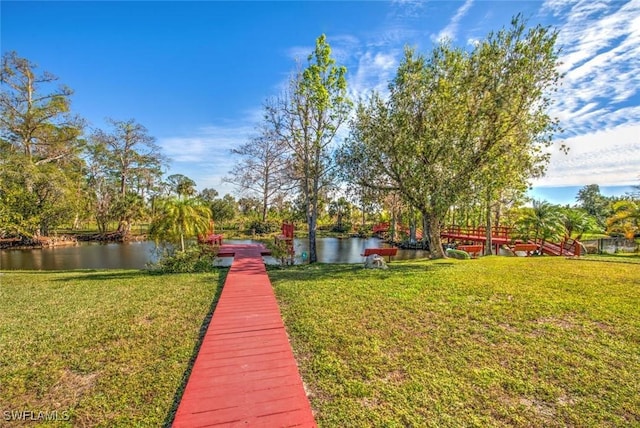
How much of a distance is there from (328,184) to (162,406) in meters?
11.3

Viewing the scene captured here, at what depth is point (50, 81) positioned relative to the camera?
78.6 feet

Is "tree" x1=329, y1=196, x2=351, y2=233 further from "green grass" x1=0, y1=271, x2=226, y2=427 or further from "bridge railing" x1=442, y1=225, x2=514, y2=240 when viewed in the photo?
"green grass" x1=0, y1=271, x2=226, y2=427

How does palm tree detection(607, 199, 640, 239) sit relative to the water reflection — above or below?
above

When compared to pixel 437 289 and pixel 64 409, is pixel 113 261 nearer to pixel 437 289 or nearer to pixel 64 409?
pixel 64 409

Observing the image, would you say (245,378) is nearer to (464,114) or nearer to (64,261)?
(464,114)

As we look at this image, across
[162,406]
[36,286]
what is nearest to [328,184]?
[36,286]

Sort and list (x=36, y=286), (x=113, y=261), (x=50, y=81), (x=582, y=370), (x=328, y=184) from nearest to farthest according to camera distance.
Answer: (x=582, y=370) → (x=36, y=286) → (x=328, y=184) → (x=113, y=261) → (x=50, y=81)

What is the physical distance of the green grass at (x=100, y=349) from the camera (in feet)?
9.81

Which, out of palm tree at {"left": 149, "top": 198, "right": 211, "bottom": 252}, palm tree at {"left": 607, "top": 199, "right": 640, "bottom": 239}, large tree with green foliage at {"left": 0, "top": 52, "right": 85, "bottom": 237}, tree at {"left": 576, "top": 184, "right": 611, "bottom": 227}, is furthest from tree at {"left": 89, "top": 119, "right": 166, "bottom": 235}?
tree at {"left": 576, "top": 184, "right": 611, "bottom": 227}

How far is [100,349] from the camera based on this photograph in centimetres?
417

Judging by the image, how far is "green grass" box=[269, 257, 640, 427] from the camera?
2.86 m

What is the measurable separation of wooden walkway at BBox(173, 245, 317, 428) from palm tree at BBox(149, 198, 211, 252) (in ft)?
21.1

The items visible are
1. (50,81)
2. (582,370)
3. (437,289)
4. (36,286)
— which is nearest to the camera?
(582,370)

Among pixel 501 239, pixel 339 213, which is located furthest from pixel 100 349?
pixel 339 213
